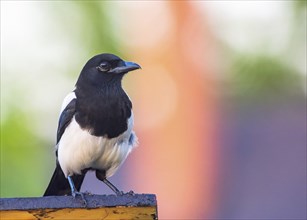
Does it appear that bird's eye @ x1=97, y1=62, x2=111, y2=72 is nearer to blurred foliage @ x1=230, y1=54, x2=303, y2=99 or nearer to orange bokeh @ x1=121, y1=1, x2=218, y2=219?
orange bokeh @ x1=121, y1=1, x2=218, y2=219

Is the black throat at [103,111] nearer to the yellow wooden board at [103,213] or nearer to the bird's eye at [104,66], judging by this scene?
the bird's eye at [104,66]

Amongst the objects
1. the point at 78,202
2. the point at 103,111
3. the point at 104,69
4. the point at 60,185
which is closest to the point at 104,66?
the point at 104,69

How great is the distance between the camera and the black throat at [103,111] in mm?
3744

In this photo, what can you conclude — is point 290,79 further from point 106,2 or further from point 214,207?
point 214,207

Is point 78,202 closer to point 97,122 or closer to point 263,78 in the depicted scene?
point 97,122

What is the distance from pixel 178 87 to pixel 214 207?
271cm

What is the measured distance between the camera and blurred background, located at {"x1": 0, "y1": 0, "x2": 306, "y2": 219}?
8945 millimetres

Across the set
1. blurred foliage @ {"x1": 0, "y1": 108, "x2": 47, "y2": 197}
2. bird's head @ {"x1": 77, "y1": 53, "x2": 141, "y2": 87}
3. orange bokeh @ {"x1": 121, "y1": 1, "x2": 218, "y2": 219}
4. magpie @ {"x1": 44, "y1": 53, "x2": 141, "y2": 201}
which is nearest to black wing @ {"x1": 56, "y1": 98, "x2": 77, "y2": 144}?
magpie @ {"x1": 44, "y1": 53, "x2": 141, "y2": 201}

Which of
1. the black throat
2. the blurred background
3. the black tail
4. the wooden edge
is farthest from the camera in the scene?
the blurred background

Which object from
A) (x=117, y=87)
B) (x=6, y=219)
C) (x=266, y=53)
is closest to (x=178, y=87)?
(x=266, y=53)

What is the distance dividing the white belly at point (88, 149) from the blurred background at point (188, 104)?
3.26 m

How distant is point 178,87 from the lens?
11.3 meters

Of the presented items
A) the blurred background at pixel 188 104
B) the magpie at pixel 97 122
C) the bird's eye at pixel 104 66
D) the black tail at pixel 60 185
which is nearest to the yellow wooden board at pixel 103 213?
the magpie at pixel 97 122

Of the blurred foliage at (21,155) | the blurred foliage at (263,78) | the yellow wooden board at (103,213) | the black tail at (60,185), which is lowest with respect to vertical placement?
the blurred foliage at (21,155)
